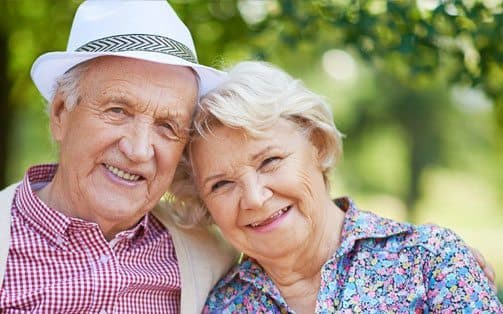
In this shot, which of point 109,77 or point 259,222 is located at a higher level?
point 109,77

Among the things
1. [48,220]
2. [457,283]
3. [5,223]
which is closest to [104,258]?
[48,220]

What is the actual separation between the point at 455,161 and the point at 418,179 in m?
1.67

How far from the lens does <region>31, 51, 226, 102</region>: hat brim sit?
2.80 meters

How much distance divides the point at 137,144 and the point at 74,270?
54 cm

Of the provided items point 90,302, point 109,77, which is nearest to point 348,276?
point 90,302

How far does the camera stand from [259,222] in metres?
2.87

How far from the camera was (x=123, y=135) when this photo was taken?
2.83m

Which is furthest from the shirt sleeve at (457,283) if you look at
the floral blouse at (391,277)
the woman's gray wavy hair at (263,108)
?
the woman's gray wavy hair at (263,108)

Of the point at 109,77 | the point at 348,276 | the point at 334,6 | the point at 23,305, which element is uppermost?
the point at 334,6

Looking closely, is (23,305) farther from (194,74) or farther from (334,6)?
(334,6)

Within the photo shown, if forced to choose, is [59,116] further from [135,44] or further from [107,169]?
[135,44]

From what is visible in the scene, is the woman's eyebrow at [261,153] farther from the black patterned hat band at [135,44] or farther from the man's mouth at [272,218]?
the black patterned hat band at [135,44]

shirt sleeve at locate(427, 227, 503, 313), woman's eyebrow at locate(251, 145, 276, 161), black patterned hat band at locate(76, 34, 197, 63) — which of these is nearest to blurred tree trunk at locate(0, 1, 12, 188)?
black patterned hat band at locate(76, 34, 197, 63)

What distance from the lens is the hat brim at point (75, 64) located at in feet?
9.19
